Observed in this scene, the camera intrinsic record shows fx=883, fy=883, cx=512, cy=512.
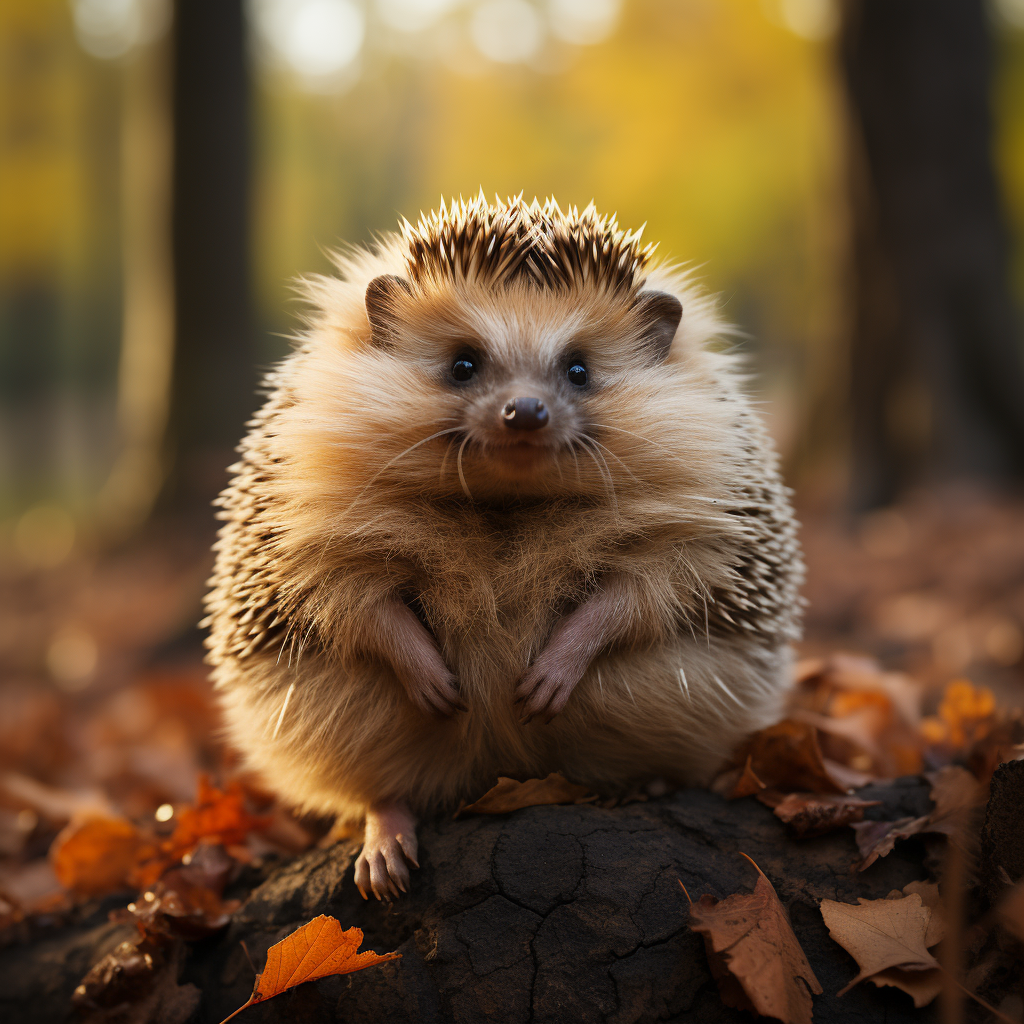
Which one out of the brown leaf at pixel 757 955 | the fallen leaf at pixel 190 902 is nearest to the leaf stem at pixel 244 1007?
the fallen leaf at pixel 190 902

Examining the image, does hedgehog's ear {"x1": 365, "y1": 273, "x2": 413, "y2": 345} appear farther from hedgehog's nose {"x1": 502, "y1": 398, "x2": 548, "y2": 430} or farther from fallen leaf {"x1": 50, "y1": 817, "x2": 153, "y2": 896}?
fallen leaf {"x1": 50, "y1": 817, "x2": 153, "y2": 896}

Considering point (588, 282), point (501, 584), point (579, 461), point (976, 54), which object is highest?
point (976, 54)

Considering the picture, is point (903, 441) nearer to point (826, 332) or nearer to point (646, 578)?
point (826, 332)

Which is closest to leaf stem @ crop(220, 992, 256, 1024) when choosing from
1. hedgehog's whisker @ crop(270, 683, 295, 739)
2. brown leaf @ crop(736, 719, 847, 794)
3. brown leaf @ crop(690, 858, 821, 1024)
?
hedgehog's whisker @ crop(270, 683, 295, 739)

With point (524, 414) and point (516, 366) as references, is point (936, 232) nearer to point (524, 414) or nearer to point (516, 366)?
point (516, 366)

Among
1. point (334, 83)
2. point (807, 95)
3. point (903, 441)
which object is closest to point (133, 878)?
point (903, 441)

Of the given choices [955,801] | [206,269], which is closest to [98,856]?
[955,801]

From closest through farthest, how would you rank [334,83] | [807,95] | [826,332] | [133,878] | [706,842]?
[706,842] → [133,878] → [826,332] → [807,95] → [334,83]

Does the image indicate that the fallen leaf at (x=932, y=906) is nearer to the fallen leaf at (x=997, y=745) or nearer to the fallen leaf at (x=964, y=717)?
the fallen leaf at (x=997, y=745)
